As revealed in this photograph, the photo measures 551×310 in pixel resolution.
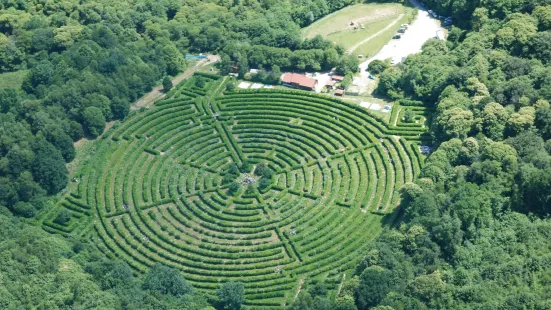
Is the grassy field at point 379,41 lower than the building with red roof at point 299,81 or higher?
higher

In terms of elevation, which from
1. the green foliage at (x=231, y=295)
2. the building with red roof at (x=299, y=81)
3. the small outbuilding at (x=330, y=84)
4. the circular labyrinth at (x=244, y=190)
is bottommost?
the green foliage at (x=231, y=295)

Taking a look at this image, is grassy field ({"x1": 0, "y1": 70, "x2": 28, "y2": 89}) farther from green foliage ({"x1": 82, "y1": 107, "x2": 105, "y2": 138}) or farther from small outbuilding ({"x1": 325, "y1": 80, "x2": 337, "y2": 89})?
small outbuilding ({"x1": 325, "y1": 80, "x2": 337, "y2": 89})

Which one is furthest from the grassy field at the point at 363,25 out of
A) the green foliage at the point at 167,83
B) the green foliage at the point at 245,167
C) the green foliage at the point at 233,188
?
the green foliage at the point at 233,188

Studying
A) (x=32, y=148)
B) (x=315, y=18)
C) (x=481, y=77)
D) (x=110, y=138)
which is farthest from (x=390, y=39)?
(x=32, y=148)

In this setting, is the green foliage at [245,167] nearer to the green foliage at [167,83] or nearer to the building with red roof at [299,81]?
the building with red roof at [299,81]

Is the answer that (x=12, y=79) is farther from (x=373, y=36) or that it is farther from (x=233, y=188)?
(x=373, y=36)

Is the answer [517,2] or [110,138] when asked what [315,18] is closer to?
[517,2]

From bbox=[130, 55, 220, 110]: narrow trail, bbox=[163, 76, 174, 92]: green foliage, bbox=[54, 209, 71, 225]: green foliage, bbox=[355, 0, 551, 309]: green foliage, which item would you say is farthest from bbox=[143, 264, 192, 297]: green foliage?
bbox=[163, 76, 174, 92]: green foliage
